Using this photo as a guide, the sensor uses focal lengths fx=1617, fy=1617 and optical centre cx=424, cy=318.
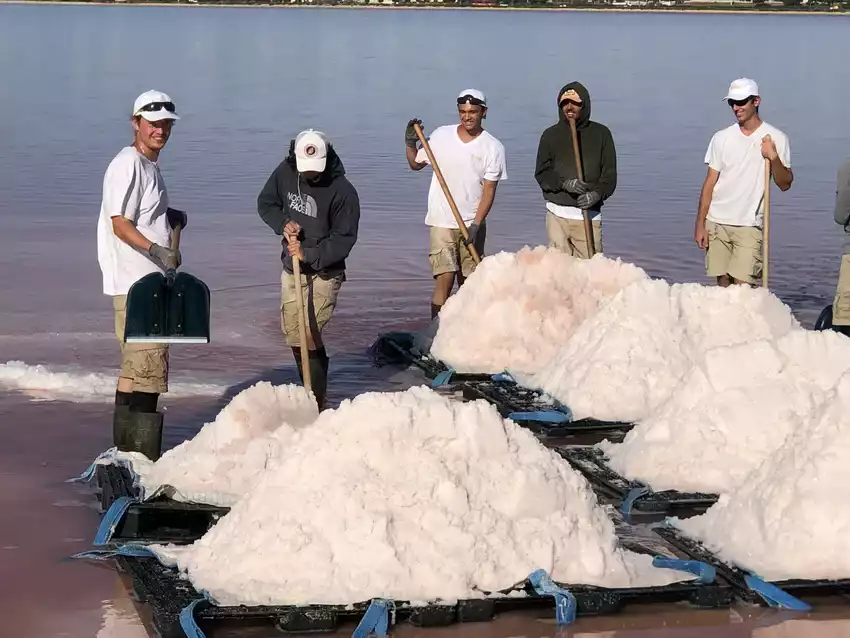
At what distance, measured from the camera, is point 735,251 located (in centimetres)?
1046

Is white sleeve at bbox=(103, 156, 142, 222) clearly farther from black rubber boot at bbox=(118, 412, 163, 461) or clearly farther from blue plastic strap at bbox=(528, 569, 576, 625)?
blue plastic strap at bbox=(528, 569, 576, 625)

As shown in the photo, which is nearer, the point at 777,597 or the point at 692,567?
the point at 777,597

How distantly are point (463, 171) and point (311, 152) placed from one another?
232cm

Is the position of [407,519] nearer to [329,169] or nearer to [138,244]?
[138,244]

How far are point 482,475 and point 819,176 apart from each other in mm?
16201

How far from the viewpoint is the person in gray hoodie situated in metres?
9.90

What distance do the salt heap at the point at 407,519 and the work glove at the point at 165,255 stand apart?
1.37m

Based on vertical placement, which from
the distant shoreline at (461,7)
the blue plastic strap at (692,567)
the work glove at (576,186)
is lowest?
the blue plastic strap at (692,567)

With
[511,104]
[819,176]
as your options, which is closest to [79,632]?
[819,176]

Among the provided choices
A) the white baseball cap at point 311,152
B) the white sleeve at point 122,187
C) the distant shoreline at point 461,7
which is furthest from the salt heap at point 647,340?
the distant shoreline at point 461,7

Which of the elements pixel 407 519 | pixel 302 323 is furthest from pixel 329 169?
pixel 407 519

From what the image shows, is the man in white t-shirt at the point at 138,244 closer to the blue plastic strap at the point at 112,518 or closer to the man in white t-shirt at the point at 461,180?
the blue plastic strap at the point at 112,518

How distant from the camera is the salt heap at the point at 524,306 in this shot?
1033 cm

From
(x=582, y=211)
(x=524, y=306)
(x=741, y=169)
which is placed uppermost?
(x=741, y=169)
